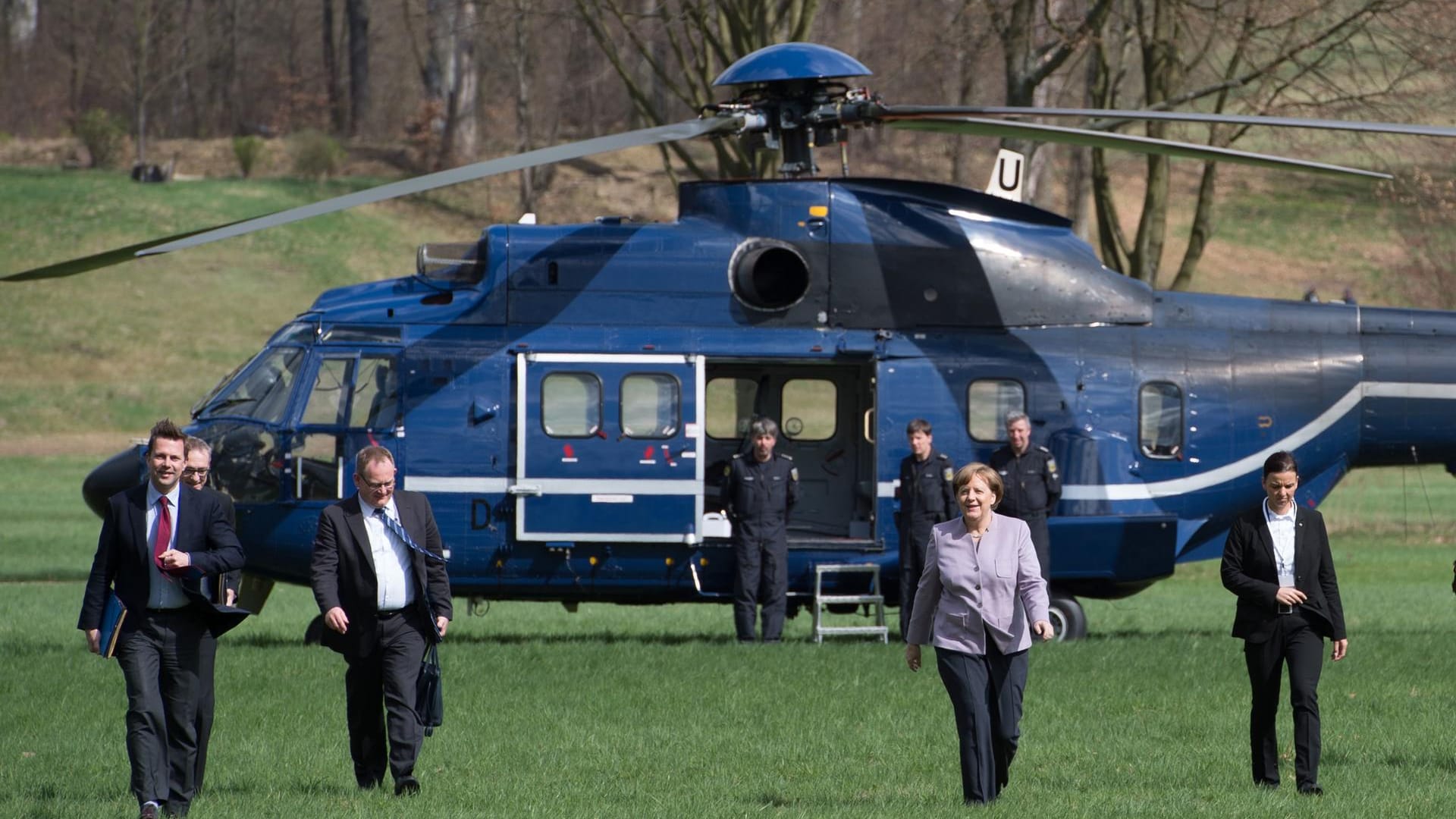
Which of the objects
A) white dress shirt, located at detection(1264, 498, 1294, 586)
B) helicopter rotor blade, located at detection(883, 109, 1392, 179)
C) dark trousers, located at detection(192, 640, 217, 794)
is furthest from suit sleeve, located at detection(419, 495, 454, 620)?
helicopter rotor blade, located at detection(883, 109, 1392, 179)

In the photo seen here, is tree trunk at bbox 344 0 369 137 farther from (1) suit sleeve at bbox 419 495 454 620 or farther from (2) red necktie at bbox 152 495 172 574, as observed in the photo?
(2) red necktie at bbox 152 495 172 574

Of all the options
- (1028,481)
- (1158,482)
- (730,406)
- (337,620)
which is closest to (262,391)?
(730,406)

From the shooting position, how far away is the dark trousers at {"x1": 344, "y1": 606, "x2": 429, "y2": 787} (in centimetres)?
816

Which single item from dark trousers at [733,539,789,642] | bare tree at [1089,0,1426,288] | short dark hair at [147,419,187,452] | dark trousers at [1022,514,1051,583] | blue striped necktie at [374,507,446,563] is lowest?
dark trousers at [733,539,789,642]

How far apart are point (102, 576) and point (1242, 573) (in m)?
5.19

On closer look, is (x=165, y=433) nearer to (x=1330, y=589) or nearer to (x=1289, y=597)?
(x=1289, y=597)

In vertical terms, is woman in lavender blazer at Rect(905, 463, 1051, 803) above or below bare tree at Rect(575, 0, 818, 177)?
below

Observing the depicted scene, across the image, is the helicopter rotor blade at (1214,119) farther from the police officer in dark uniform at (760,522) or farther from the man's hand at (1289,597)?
the man's hand at (1289,597)

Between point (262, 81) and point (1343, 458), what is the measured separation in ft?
221

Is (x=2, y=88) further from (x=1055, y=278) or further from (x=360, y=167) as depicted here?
(x=1055, y=278)

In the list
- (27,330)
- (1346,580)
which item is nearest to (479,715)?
(1346,580)

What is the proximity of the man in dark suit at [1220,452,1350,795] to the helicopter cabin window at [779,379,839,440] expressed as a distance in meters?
6.46

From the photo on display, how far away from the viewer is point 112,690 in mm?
11656

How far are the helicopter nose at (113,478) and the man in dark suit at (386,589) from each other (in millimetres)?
6353
